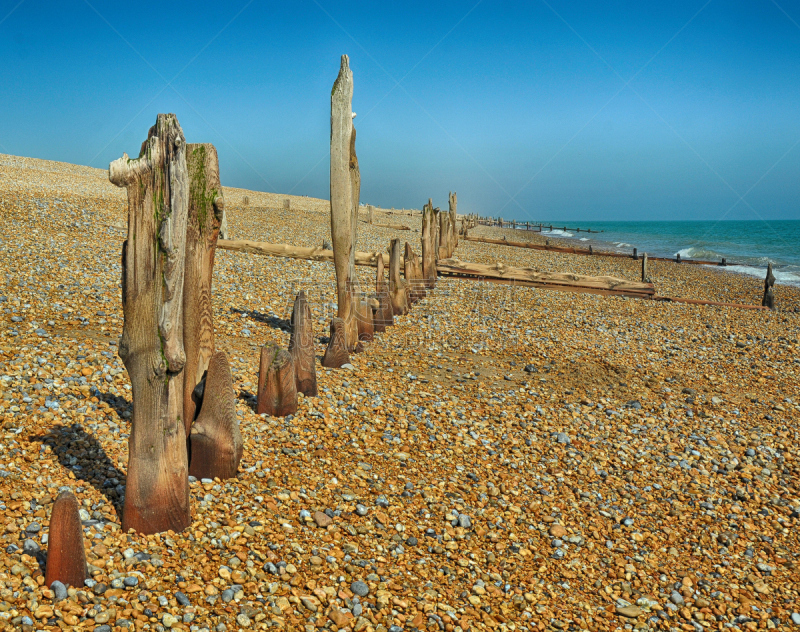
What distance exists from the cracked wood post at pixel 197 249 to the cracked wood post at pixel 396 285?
5.85 metres

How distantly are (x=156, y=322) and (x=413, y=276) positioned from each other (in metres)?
9.81

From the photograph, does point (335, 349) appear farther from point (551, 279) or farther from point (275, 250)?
point (551, 279)

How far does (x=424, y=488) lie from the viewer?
4797 millimetres

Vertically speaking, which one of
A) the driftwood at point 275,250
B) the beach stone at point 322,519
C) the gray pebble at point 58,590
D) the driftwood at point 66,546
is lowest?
the beach stone at point 322,519

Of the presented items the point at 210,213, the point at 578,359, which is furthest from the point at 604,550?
the point at 578,359

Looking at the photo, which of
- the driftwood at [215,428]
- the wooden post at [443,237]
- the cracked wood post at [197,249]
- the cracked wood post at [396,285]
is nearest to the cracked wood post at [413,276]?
the cracked wood post at [396,285]

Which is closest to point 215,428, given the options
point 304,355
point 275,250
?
point 304,355

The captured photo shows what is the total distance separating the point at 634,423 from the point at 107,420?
5825 millimetres

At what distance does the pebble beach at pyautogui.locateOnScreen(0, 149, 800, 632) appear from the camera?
10.9 ft

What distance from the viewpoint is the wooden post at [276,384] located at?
18.1ft

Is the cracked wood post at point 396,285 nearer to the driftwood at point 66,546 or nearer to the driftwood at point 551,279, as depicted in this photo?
the driftwood at point 551,279

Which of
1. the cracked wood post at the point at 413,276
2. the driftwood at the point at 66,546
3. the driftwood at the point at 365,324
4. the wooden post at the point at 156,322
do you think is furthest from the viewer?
the cracked wood post at the point at 413,276

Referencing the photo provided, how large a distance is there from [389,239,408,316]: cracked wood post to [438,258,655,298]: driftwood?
5.51 m

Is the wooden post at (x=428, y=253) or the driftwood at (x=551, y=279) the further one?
the driftwood at (x=551, y=279)
